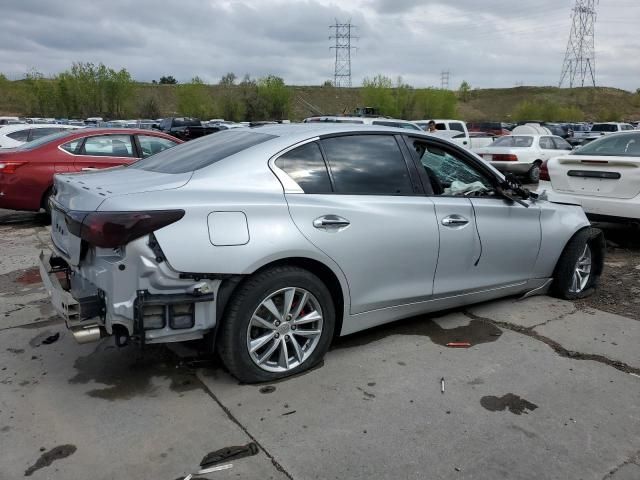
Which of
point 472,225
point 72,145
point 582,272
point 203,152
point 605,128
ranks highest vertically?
point 605,128

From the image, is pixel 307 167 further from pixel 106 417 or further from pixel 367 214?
pixel 106 417

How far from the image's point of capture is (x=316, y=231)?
11.3 feet

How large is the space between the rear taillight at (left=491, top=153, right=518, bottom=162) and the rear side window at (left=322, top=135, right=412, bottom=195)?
12.9 m

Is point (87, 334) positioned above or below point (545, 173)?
below

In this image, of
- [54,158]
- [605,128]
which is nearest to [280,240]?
[54,158]

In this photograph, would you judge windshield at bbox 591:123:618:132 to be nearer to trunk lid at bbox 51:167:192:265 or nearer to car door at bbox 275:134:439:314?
car door at bbox 275:134:439:314

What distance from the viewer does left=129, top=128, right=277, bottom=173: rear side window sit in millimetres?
3621

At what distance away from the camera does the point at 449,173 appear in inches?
174

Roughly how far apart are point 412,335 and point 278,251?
1591 millimetres

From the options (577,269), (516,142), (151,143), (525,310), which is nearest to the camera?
(525,310)

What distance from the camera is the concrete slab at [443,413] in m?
2.73

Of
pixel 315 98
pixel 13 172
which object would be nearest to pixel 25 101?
pixel 315 98

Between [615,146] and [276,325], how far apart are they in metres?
5.94

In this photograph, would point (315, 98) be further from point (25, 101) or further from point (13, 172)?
point (13, 172)
